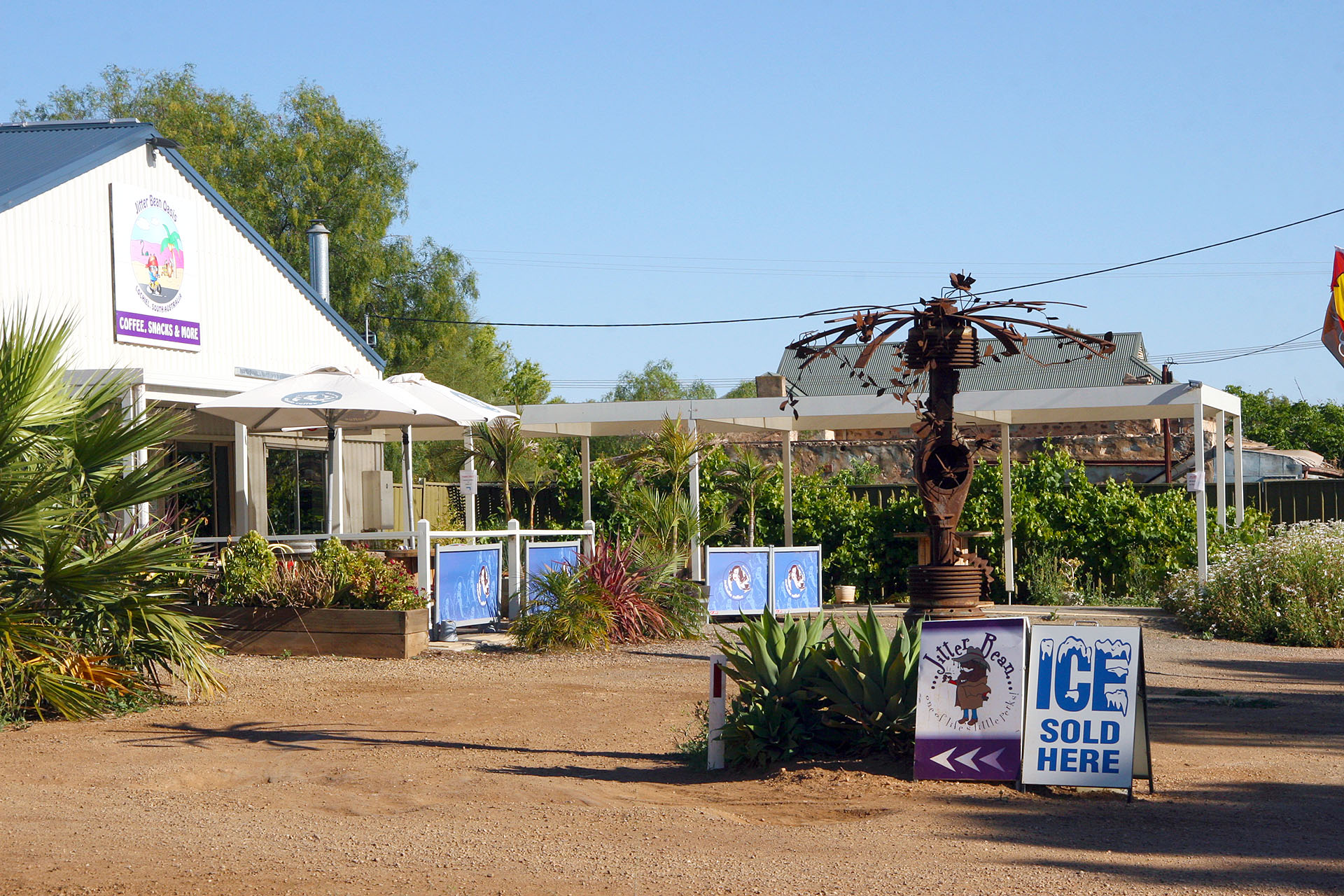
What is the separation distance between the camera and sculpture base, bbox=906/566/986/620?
662cm

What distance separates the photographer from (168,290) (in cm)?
1577

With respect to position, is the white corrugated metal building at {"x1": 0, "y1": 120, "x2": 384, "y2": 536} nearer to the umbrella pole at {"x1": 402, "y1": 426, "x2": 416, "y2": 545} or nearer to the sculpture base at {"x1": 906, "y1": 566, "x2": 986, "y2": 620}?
the umbrella pole at {"x1": 402, "y1": 426, "x2": 416, "y2": 545}

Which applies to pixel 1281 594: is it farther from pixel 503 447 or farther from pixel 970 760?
pixel 503 447

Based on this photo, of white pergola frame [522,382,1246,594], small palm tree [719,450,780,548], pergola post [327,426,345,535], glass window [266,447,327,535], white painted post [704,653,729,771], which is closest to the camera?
white painted post [704,653,729,771]

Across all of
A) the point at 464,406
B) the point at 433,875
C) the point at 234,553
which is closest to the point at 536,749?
the point at 433,875

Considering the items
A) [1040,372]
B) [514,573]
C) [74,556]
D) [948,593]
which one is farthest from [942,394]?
[1040,372]

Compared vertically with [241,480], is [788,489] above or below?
below

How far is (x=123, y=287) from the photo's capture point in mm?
14992

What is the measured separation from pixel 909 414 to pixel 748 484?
3474mm

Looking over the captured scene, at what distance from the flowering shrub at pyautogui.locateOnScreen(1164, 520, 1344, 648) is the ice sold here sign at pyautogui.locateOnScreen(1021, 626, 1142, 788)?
313 inches

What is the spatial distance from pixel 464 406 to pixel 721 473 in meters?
7.56

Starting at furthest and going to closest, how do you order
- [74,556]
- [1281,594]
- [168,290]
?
[168,290] → [1281,594] → [74,556]

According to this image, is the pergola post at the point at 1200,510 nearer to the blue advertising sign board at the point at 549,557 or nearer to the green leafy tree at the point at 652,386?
the blue advertising sign board at the point at 549,557

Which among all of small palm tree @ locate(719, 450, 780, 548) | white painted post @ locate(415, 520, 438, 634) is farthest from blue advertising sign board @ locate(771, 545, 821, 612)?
white painted post @ locate(415, 520, 438, 634)
